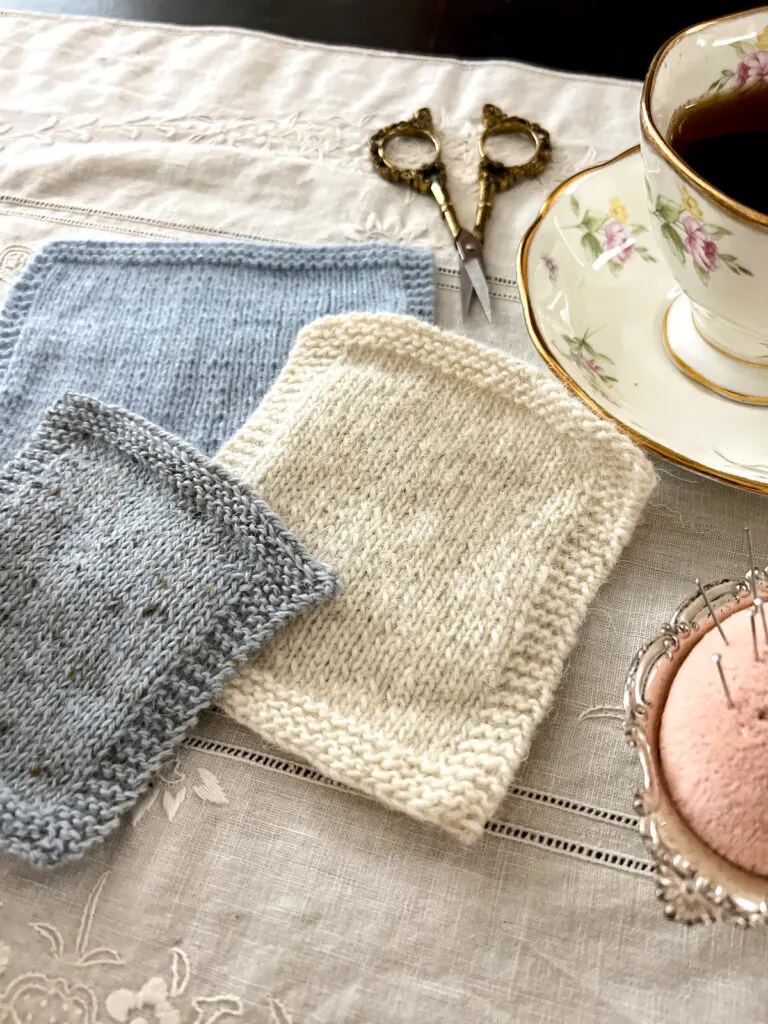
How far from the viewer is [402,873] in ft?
1.65

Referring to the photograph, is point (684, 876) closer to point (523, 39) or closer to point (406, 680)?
point (406, 680)

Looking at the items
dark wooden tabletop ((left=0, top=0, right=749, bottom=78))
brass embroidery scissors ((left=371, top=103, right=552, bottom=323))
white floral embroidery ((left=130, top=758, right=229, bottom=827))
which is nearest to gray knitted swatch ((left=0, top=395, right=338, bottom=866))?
white floral embroidery ((left=130, top=758, right=229, bottom=827))

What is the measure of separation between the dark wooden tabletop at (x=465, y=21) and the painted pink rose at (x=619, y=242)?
362mm

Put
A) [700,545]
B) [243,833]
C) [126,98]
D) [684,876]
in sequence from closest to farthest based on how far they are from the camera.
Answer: [684,876]
[243,833]
[700,545]
[126,98]

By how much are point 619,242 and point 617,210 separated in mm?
30

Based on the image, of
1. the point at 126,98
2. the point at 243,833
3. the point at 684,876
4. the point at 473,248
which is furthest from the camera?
the point at 126,98

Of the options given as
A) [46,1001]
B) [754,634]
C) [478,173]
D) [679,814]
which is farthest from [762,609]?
[478,173]

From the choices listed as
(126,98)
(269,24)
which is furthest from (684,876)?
(269,24)

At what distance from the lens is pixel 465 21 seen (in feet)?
3.37

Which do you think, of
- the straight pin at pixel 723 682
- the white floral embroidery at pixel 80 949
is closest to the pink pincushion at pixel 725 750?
the straight pin at pixel 723 682

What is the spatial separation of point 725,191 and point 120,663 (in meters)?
0.53

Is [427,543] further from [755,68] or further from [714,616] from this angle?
[755,68]

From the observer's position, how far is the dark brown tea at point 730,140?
0.57 meters


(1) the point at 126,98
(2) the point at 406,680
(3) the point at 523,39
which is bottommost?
(2) the point at 406,680
